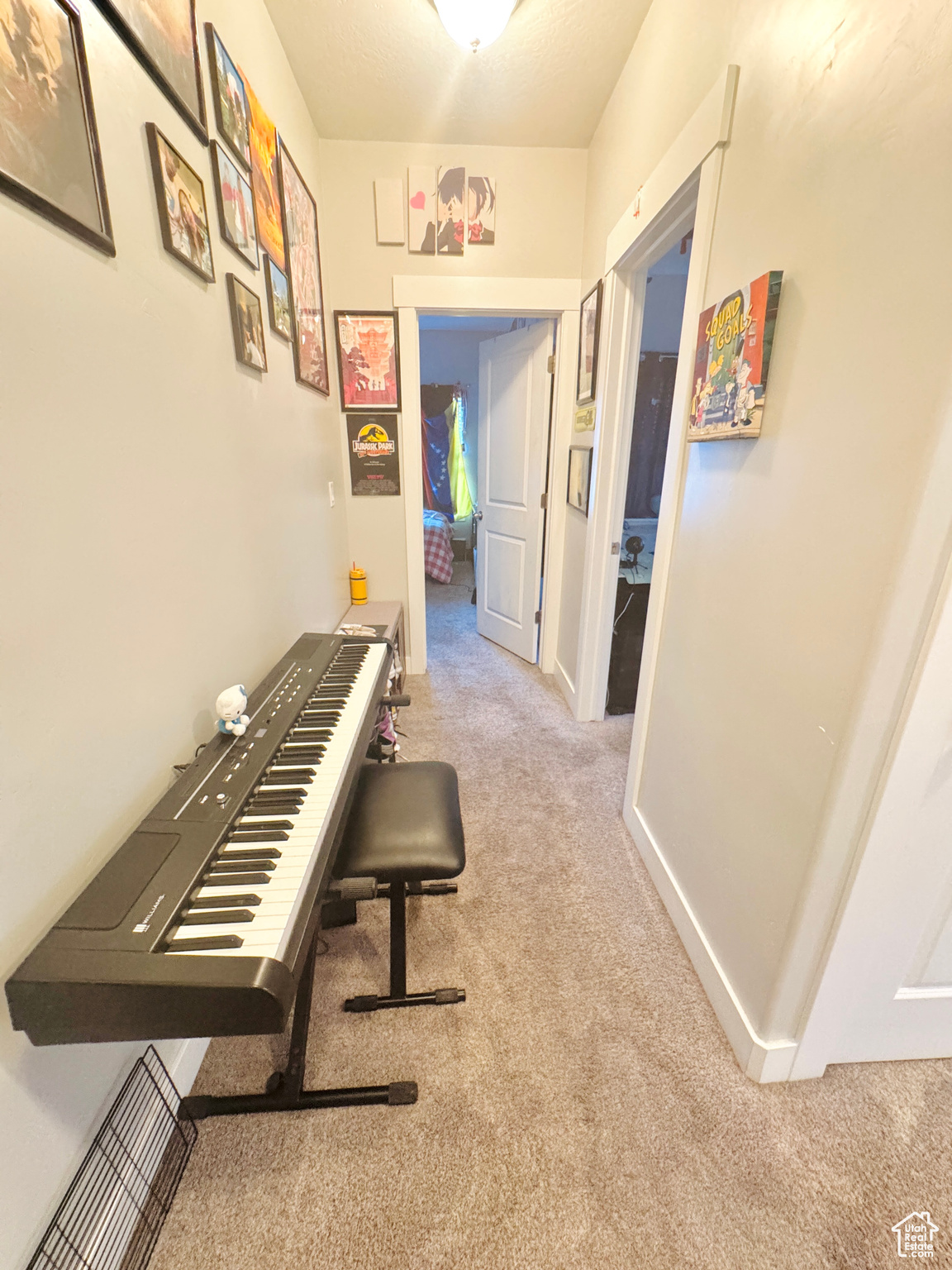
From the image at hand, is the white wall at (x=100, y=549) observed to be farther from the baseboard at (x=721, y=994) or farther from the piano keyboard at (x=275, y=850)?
the baseboard at (x=721, y=994)

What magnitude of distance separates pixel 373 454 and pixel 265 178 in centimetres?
129

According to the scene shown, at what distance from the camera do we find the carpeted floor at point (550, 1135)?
907 millimetres

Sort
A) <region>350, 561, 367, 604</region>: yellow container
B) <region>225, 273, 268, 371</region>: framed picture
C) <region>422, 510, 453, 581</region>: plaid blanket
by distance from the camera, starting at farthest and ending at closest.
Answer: <region>422, 510, 453, 581</region>: plaid blanket
<region>350, 561, 367, 604</region>: yellow container
<region>225, 273, 268, 371</region>: framed picture

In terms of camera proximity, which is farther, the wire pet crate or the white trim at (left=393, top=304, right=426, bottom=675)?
the white trim at (left=393, top=304, right=426, bottom=675)

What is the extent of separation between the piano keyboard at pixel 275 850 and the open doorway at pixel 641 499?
5.99 ft

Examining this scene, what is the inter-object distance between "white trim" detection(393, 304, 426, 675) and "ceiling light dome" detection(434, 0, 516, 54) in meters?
1.02

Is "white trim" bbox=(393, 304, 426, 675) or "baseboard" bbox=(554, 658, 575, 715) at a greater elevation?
"white trim" bbox=(393, 304, 426, 675)

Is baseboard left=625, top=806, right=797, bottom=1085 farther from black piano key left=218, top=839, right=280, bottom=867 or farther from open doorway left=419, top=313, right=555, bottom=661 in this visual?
open doorway left=419, top=313, right=555, bottom=661

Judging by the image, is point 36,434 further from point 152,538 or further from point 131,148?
A: point 131,148

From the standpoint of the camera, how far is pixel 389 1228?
0.92 meters

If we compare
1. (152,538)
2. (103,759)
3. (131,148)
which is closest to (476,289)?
(131,148)

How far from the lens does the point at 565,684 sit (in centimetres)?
294

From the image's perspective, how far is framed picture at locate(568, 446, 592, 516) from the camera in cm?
245

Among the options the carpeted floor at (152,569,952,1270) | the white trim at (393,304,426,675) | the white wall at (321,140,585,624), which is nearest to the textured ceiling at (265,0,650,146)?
the white wall at (321,140,585,624)
